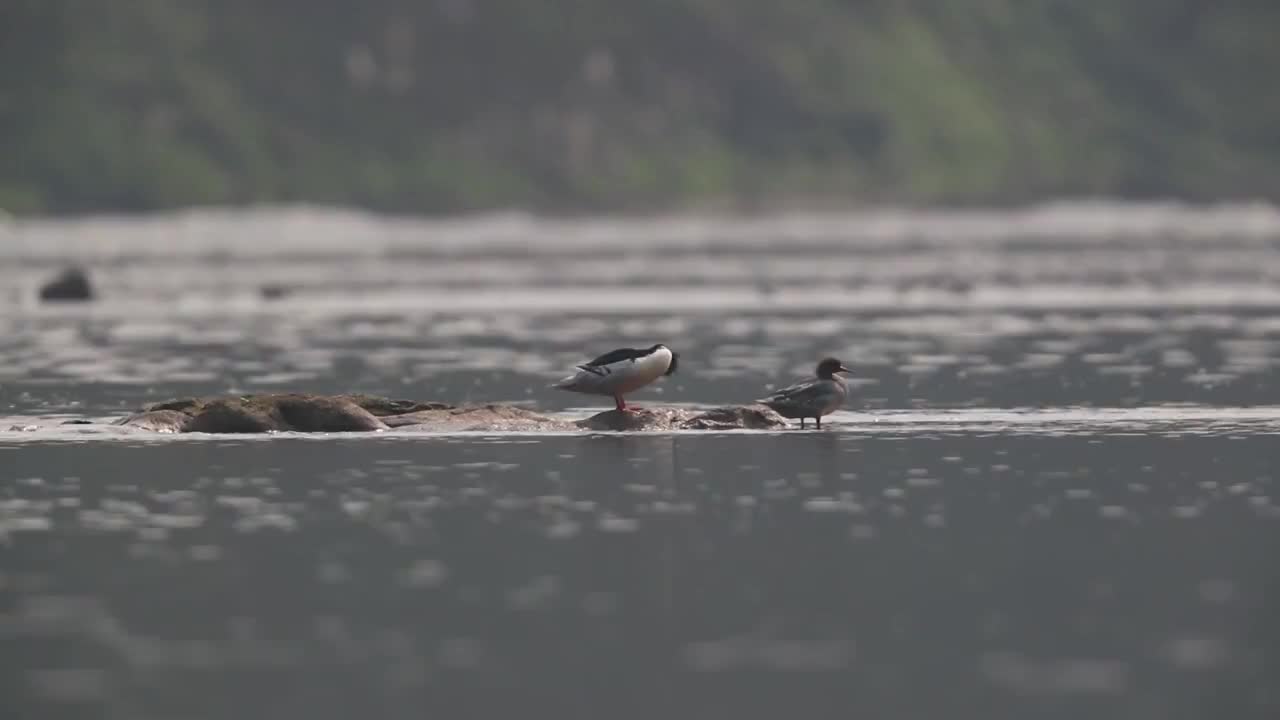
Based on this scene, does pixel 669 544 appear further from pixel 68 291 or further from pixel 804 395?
pixel 68 291

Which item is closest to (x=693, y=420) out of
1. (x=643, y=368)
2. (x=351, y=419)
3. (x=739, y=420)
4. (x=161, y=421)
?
(x=739, y=420)

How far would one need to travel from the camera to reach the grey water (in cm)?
2206

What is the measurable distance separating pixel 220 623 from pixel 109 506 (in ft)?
26.0

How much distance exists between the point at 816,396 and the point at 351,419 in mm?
6100

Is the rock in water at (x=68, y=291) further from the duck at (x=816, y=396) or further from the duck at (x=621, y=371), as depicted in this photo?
the duck at (x=816, y=396)

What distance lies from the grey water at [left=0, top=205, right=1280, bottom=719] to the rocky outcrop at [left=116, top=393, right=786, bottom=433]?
65 centimetres

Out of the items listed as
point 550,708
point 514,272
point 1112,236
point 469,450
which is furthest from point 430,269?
point 550,708

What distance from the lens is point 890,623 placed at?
962 inches

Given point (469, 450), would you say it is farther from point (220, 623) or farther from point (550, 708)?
point (550, 708)

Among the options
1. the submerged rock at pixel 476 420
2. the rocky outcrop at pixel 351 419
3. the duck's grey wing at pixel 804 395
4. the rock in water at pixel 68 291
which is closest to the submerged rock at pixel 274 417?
the rocky outcrop at pixel 351 419

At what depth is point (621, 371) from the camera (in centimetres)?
3956

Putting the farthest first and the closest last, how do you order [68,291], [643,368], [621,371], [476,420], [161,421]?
[68,291], [476,420], [161,421], [621,371], [643,368]

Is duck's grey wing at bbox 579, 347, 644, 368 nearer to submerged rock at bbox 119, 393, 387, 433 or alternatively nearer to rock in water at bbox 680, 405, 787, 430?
rock in water at bbox 680, 405, 787, 430

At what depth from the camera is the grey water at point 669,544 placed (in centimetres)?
2206
